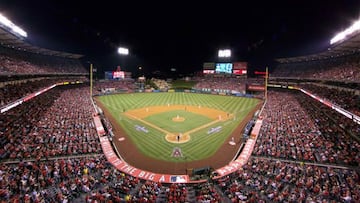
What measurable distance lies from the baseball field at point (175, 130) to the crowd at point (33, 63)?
16.4 meters

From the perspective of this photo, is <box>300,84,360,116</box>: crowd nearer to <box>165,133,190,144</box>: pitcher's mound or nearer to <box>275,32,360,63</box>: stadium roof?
<box>275,32,360,63</box>: stadium roof

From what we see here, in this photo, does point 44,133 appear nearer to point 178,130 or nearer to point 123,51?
point 178,130

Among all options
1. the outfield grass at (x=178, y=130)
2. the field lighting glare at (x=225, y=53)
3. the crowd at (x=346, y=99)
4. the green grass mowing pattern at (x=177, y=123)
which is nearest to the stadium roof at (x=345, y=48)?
the crowd at (x=346, y=99)

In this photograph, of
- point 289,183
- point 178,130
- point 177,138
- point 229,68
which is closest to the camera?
point 289,183

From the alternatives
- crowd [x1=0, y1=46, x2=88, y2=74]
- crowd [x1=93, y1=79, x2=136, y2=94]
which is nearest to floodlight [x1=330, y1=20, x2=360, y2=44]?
crowd [x1=0, y1=46, x2=88, y2=74]

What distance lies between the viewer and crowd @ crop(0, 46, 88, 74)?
Result: 110 ft

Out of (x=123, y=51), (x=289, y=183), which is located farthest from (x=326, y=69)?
(x=123, y=51)

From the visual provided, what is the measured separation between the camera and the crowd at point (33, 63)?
33.4m

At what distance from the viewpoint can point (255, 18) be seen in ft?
172

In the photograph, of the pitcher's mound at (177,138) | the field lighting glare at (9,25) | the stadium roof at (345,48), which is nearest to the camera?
the field lighting glare at (9,25)

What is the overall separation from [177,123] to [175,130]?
12.1ft

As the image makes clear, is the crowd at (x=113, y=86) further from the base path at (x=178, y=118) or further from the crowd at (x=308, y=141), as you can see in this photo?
the crowd at (x=308, y=141)

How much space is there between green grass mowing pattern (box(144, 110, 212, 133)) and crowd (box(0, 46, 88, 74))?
2242cm

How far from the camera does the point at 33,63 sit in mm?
45344
